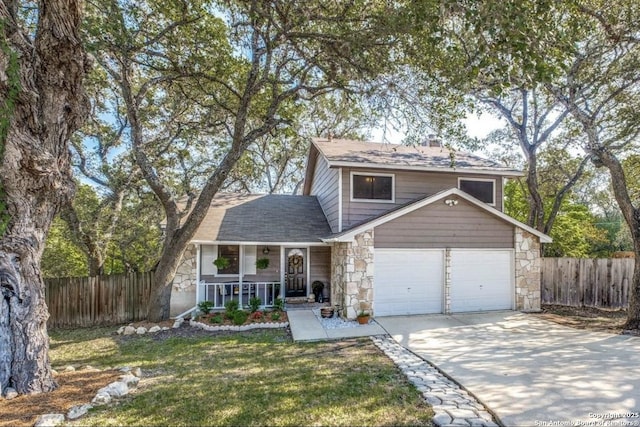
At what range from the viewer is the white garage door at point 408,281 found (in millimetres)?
9594

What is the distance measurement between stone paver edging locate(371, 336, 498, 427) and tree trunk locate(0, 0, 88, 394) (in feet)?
17.4

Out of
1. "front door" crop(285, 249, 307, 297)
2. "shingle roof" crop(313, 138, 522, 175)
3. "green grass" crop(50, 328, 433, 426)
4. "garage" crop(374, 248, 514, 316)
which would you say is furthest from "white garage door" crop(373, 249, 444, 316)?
"front door" crop(285, 249, 307, 297)

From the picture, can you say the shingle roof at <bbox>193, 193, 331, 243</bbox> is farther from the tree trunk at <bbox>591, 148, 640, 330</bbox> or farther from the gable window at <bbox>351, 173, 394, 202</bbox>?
the tree trunk at <bbox>591, 148, 640, 330</bbox>

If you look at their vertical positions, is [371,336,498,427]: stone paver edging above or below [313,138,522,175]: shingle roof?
below

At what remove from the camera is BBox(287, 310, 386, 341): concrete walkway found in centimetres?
776

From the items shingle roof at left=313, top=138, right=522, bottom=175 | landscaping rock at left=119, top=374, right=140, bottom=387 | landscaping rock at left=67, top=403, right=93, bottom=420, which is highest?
shingle roof at left=313, top=138, right=522, bottom=175

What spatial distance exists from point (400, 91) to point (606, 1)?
5726 mm

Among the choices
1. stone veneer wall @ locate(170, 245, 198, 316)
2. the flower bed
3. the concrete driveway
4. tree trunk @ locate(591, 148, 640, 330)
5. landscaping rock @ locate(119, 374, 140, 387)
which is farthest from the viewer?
stone veneer wall @ locate(170, 245, 198, 316)

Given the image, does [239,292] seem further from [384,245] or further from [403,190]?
[403,190]

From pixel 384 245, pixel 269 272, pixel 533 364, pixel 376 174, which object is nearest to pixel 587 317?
pixel 533 364

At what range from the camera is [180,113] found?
12.1 meters

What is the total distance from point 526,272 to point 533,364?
5697mm

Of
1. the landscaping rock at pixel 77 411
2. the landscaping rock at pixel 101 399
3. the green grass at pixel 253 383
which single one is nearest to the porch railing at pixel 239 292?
the green grass at pixel 253 383

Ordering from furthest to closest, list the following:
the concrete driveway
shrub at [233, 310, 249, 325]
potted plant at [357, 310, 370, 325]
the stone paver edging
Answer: shrub at [233, 310, 249, 325], potted plant at [357, 310, 370, 325], the concrete driveway, the stone paver edging
